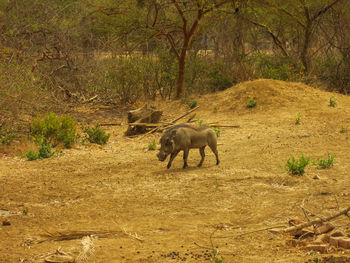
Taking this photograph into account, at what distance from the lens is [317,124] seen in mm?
12406

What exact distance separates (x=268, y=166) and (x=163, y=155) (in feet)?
5.95

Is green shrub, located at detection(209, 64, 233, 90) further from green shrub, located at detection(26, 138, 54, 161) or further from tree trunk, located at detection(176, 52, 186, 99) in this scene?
green shrub, located at detection(26, 138, 54, 161)

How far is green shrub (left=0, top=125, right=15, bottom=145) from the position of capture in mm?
10164

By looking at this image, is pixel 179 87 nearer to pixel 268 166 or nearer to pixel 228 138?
pixel 228 138

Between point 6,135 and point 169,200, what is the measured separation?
204 inches

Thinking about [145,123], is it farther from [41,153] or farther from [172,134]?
[172,134]

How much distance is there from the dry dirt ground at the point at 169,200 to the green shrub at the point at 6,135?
75 cm

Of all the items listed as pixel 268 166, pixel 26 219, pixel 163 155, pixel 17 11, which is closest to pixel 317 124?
pixel 268 166

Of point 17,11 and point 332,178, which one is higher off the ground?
point 17,11

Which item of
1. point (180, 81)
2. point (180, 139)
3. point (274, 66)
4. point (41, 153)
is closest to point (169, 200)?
point (180, 139)

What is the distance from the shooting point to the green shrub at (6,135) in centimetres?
1016

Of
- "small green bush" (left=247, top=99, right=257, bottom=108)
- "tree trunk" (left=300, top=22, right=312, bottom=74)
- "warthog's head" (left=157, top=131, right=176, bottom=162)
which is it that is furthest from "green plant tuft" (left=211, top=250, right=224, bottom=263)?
"tree trunk" (left=300, top=22, right=312, bottom=74)

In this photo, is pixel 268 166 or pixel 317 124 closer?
pixel 268 166

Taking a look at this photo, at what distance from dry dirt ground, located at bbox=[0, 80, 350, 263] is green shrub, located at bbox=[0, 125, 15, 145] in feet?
2.47
